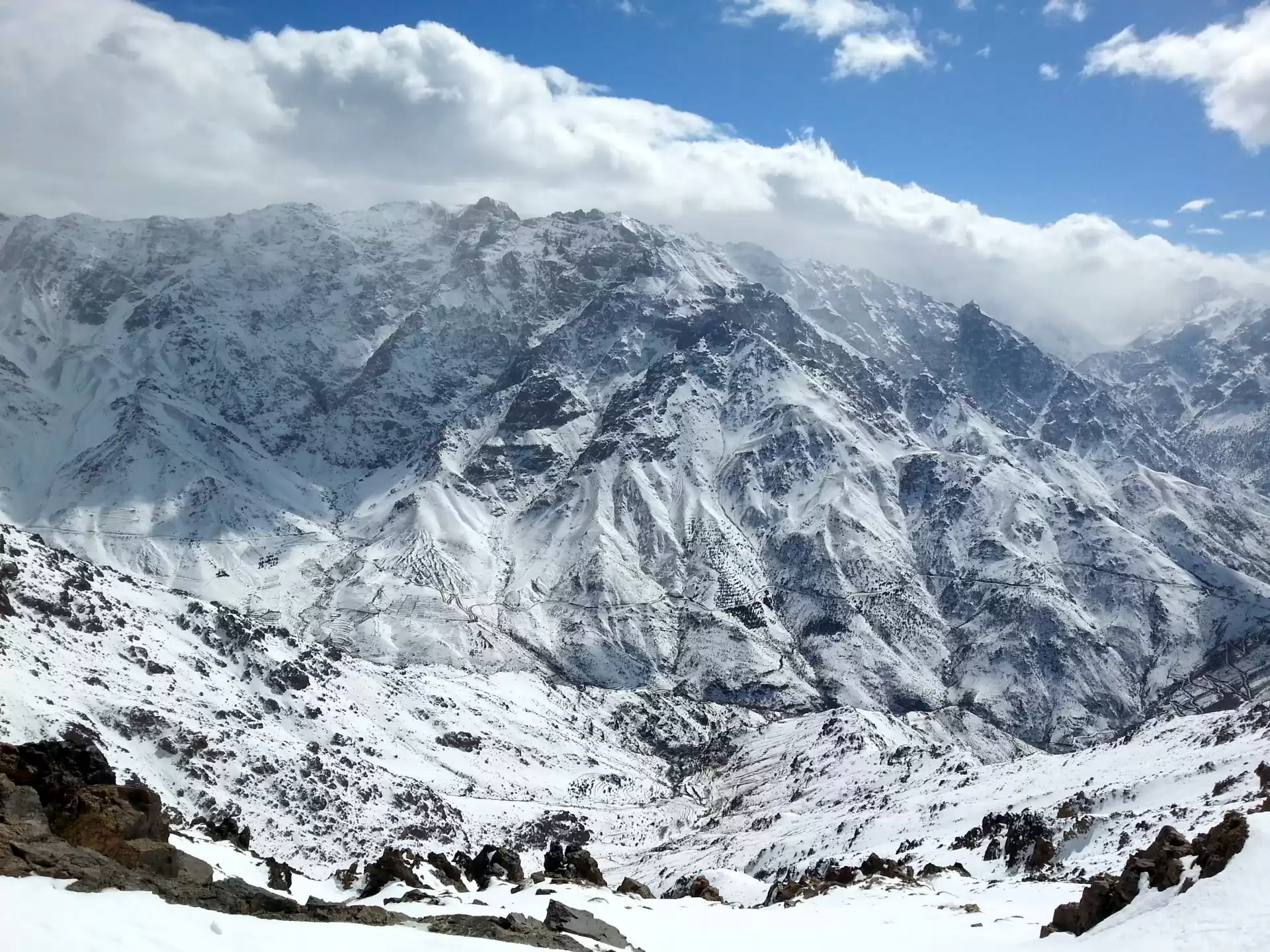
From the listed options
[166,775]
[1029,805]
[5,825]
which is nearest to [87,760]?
[5,825]

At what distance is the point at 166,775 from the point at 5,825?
114427 mm

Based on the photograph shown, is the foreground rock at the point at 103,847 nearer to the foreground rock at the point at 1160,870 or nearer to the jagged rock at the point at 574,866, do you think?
the foreground rock at the point at 1160,870

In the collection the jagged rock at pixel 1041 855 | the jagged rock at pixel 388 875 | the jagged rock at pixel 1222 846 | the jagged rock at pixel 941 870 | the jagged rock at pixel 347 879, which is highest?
the jagged rock at pixel 1222 846

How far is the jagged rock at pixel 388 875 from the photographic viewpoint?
4481cm

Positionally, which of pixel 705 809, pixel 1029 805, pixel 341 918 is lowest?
pixel 705 809

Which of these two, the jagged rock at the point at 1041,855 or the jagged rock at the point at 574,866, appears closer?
the jagged rock at the point at 574,866

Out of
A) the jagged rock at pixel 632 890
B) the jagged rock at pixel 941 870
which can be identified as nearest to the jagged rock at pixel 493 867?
the jagged rock at pixel 632 890

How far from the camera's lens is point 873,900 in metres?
49.8

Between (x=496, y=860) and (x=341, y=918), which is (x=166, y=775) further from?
(x=341, y=918)

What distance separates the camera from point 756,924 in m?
42.7

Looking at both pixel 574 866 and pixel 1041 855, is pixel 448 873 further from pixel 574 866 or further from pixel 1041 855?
pixel 1041 855

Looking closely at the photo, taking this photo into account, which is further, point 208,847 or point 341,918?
point 208,847

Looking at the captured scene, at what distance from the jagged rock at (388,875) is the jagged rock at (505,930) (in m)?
14.3

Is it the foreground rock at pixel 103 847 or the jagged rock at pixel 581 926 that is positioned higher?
the foreground rock at pixel 103 847
